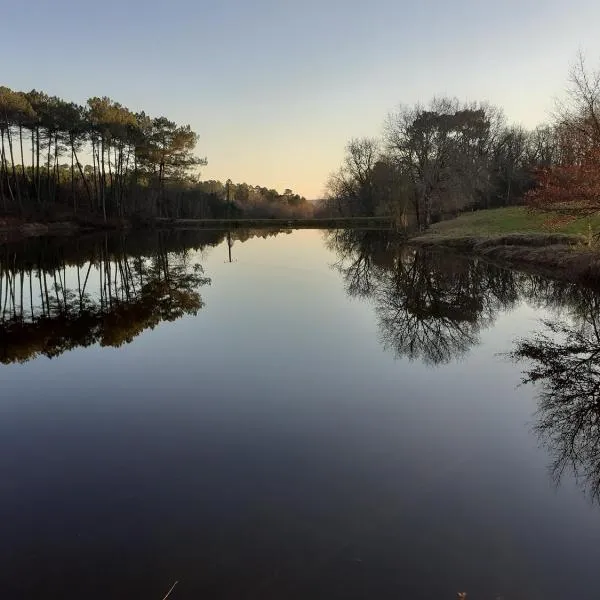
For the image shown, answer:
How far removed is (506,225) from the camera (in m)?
38.5

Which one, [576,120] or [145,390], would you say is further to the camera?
[576,120]

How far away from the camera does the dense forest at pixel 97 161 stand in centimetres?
5072

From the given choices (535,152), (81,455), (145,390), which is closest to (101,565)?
(81,455)

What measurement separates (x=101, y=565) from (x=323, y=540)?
191 cm

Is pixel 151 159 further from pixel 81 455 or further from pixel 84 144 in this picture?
pixel 81 455

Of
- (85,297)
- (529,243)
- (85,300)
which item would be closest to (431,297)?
(85,300)

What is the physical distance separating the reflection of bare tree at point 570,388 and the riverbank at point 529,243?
6.83 m

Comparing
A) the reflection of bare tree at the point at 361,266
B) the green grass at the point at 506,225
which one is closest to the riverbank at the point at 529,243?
the green grass at the point at 506,225

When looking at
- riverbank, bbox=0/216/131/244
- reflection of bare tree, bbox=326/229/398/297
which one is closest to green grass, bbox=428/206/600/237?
reflection of bare tree, bbox=326/229/398/297

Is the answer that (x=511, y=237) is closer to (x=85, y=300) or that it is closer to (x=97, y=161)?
(x=85, y=300)

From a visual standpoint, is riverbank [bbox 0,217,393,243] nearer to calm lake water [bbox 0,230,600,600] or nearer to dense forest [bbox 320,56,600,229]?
dense forest [bbox 320,56,600,229]

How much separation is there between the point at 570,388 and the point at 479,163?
57.9 m

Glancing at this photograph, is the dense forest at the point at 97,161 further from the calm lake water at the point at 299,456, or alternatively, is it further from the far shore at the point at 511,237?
the calm lake water at the point at 299,456

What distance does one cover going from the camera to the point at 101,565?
4148 mm
